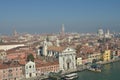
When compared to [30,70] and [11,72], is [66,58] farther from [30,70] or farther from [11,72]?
[11,72]

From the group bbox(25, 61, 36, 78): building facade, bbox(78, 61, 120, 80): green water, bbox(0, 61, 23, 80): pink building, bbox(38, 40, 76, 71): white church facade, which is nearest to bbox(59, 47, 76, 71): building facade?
bbox(38, 40, 76, 71): white church facade

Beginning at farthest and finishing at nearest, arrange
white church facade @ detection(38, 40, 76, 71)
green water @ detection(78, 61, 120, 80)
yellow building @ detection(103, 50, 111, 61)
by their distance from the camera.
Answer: yellow building @ detection(103, 50, 111, 61) → white church facade @ detection(38, 40, 76, 71) → green water @ detection(78, 61, 120, 80)

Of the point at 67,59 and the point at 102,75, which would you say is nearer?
the point at 102,75

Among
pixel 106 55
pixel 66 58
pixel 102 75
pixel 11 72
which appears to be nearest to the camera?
pixel 11 72

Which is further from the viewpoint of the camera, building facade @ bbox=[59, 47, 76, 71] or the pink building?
building facade @ bbox=[59, 47, 76, 71]

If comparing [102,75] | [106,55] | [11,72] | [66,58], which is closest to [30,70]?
[11,72]

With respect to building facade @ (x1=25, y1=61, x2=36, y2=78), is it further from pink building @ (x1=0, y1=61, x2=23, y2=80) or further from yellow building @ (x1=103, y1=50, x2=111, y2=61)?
yellow building @ (x1=103, y1=50, x2=111, y2=61)

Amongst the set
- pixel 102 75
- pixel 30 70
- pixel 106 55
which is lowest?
pixel 102 75

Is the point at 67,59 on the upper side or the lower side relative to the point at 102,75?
upper

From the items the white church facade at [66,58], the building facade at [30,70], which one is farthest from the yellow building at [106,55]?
the building facade at [30,70]

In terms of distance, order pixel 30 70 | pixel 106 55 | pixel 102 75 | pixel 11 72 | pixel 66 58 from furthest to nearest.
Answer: pixel 106 55 < pixel 66 58 < pixel 102 75 < pixel 30 70 < pixel 11 72

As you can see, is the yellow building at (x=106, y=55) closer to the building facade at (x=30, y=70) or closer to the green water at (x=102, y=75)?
the green water at (x=102, y=75)
